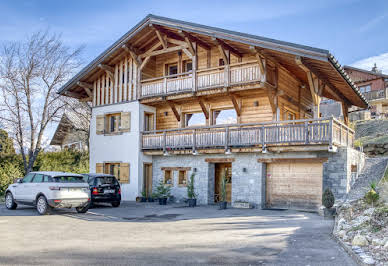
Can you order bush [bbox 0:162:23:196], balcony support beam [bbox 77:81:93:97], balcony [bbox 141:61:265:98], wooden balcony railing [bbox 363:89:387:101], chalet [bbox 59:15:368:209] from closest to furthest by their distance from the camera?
1. chalet [bbox 59:15:368:209]
2. balcony [bbox 141:61:265:98]
3. balcony support beam [bbox 77:81:93:97]
4. bush [bbox 0:162:23:196]
5. wooden balcony railing [bbox 363:89:387:101]

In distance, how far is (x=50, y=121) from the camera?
83.7ft

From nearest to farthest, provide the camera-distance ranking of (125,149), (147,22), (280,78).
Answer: (280,78)
(147,22)
(125,149)

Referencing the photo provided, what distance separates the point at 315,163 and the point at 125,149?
10.1 metres

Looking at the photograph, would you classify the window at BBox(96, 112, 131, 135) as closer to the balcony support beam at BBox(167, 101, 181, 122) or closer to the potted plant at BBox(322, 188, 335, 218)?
the balcony support beam at BBox(167, 101, 181, 122)

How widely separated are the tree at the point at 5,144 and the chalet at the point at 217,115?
5.92 metres

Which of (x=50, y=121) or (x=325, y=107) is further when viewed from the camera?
(x=325, y=107)

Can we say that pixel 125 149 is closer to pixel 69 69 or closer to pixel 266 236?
pixel 69 69

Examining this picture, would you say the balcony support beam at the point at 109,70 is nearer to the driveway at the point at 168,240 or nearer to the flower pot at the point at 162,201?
the flower pot at the point at 162,201

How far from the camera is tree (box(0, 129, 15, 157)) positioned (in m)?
25.1

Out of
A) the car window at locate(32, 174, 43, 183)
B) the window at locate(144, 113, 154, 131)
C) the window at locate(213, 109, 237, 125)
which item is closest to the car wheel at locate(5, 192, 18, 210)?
the car window at locate(32, 174, 43, 183)

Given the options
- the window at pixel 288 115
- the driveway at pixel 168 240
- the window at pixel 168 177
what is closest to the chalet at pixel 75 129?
the window at pixel 168 177

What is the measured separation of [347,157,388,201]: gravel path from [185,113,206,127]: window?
25.8 ft

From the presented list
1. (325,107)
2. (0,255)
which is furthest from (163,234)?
(325,107)

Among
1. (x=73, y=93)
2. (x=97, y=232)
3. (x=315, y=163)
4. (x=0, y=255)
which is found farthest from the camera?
(x=73, y=93)
